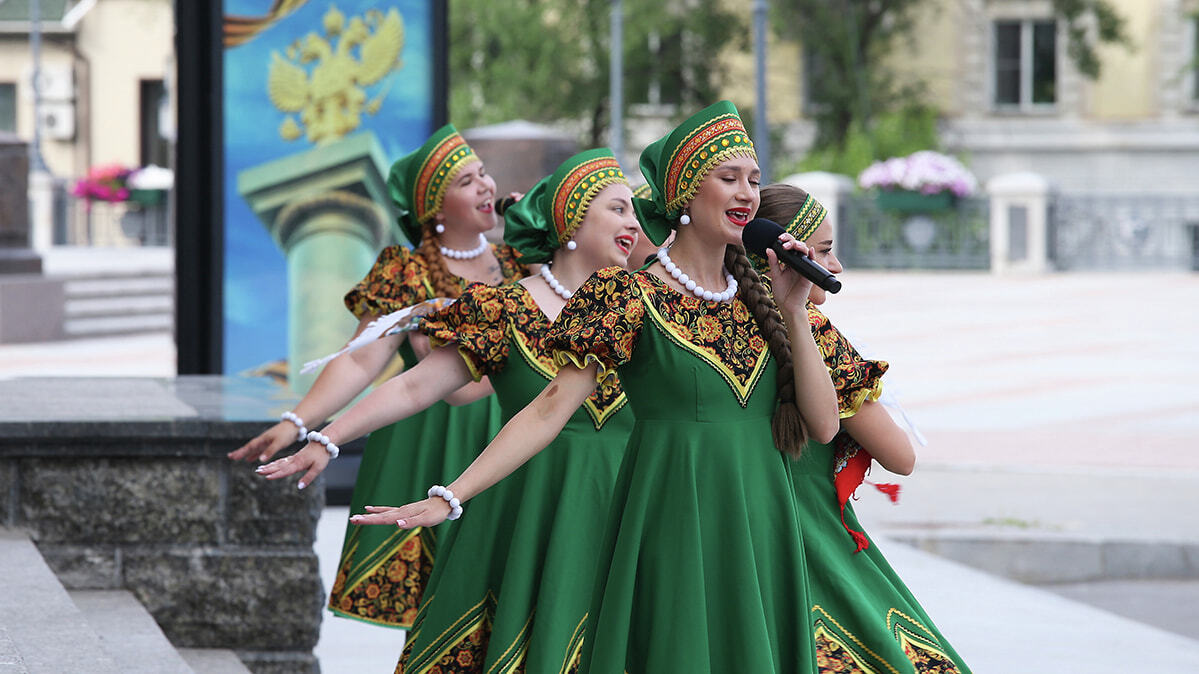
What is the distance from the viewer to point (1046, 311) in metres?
22.3

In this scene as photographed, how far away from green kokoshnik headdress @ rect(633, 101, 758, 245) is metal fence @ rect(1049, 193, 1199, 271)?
89.5 feet

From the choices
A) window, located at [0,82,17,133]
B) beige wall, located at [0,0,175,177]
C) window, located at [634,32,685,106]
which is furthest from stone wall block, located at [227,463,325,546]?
window, located at [0,82,17,133]

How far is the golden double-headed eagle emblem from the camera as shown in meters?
8.66

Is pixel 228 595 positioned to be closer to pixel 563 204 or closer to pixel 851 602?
pixel 563 204

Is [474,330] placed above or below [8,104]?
below

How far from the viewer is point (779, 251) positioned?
11.0ft

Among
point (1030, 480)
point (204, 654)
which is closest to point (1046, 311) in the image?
point (1030, 480)

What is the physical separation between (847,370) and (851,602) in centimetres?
48

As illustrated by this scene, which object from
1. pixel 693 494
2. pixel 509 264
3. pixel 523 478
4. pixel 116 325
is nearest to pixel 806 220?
pixel 693 494

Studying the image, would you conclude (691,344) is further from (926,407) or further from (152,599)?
(926,407)

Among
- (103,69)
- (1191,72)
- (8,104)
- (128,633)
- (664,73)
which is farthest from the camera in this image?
(8,104)

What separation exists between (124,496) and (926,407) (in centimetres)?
907

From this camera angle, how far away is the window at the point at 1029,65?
3638 cm

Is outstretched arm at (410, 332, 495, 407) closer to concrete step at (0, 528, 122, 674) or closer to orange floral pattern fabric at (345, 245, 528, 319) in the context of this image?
orange floral pattern fabric at (345, 245, 528, 319)
